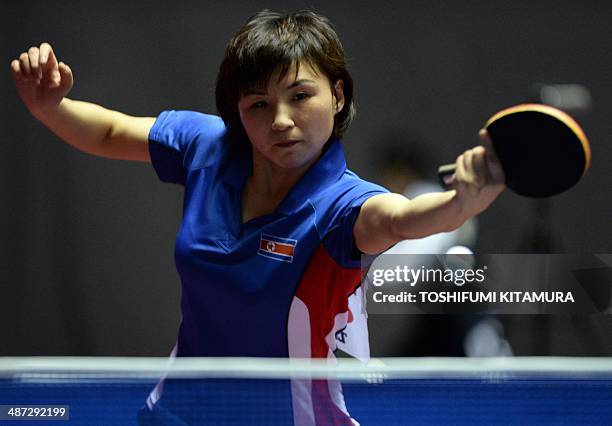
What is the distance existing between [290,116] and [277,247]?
0.24 metres

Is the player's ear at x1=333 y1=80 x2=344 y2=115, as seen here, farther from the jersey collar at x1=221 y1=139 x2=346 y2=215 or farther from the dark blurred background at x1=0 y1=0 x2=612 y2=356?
the dark blurred background at x1=0 y1=0 x2=612 y2=356

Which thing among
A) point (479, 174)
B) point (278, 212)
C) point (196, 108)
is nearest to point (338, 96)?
point (278, 212)

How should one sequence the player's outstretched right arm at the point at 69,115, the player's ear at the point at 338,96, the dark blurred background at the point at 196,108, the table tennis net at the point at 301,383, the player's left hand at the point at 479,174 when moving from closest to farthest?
the player's left hand at the point at 479,174, the table tennis net at the point at 301,383, the player's ear at the point at 338,96, the player's outstretched right arm at the point at 69,115, the dark blurred background at the point at 196,108

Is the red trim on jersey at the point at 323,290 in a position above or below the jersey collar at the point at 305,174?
below

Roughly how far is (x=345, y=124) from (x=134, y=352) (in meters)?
2.11

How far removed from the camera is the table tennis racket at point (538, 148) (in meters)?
1.41

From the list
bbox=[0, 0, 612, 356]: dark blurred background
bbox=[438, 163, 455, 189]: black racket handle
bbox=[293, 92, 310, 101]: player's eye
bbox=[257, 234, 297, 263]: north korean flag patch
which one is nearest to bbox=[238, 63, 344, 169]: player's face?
bbox=[293, 92, 310, 101]: player's eye

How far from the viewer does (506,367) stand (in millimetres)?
1679

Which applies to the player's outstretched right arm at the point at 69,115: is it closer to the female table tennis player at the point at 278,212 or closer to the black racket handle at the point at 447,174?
the female table tennis player at the point at 278,212

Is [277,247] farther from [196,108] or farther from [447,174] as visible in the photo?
[196,108]

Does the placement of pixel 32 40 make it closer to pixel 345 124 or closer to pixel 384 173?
pixel 384 173

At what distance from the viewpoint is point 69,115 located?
2053 millimetres

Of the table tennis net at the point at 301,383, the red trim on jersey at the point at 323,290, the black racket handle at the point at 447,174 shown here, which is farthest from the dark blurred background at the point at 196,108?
the black racket handle at the point at 447,174

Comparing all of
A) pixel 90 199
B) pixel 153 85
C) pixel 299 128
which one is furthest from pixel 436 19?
pixel 299 128
